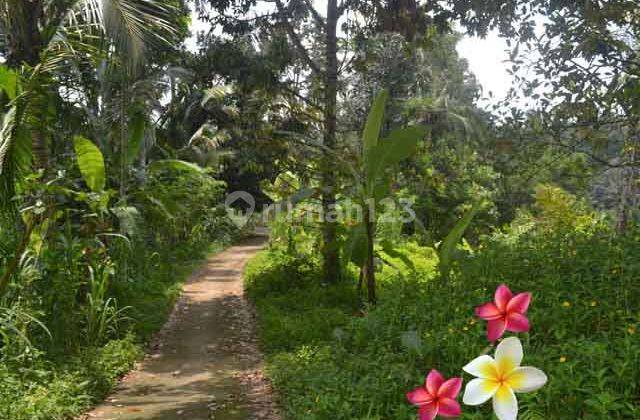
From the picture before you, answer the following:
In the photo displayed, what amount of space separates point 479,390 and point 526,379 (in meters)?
0.08

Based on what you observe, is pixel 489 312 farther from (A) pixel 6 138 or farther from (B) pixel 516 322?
(A) pixel 6 138

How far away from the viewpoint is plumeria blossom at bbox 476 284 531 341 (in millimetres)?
1063

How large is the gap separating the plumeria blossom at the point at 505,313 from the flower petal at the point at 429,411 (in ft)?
0.54

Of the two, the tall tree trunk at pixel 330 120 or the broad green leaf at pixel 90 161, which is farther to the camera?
the tall tree trunk at pixel 330 120

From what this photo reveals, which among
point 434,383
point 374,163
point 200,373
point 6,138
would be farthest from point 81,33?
point 434,383

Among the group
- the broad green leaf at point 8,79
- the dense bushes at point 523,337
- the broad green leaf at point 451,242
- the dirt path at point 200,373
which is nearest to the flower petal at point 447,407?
the dense bushes at point 523,337

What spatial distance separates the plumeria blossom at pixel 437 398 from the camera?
1.07 m

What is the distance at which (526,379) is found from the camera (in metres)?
1.05

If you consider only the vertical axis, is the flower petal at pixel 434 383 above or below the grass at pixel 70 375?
above

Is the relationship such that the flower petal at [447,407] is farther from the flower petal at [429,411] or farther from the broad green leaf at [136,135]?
the broad green leaf at [136,135]

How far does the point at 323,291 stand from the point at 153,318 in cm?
265

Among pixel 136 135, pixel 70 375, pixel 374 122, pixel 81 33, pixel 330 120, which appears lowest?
pixel 70 375

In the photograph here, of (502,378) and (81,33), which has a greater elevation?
(81,33)

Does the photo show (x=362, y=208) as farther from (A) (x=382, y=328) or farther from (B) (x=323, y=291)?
(B) (x=323, y=291)
